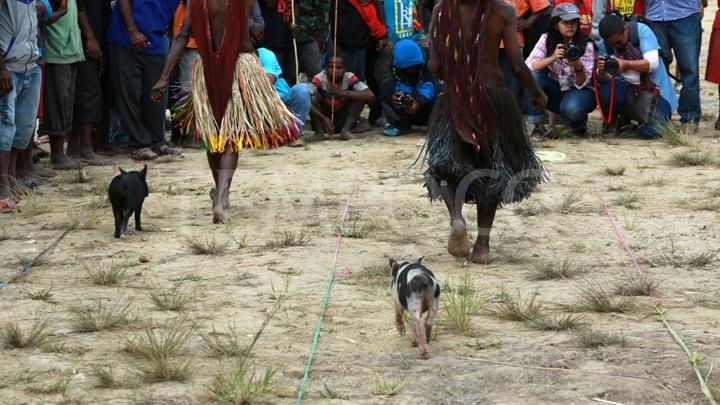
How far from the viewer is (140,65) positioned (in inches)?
412

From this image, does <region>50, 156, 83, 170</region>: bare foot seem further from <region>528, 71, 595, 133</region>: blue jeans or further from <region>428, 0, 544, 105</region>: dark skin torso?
<region>428, 0, 544, 105</region>: dark skin torso

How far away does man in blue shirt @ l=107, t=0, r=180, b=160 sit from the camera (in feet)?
33.6

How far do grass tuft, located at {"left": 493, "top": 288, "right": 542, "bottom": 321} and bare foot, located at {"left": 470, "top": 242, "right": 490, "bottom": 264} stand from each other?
956 millimetres

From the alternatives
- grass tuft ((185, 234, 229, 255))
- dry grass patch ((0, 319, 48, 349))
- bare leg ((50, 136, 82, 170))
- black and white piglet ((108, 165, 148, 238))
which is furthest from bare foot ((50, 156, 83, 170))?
dry grass patch ((0, 319, 48, 349))

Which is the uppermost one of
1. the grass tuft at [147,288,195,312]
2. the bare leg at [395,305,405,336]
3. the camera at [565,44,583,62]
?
the camera at [565,44,583,62]

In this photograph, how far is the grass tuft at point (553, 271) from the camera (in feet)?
20.8

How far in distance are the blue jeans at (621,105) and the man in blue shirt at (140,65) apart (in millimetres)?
3921

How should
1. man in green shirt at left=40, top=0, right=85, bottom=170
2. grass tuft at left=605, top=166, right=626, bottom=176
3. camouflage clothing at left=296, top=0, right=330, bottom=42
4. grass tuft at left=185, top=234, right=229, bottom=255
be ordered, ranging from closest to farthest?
1. grass tuft at left=185, top=234, right=229, bottom=255
2. grass tuft at left=605, top=166, right=626, bottom=176
3. man in green shirt at left=40, top=0, right=85, bottom=170
4. camouflage clothing at left=296, top=0, right=330, bottom=42

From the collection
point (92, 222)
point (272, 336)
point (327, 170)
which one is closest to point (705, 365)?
point (272, 336)

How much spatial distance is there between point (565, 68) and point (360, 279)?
5336 mm

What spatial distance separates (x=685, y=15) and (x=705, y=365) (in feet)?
23.2

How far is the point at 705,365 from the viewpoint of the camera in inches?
188

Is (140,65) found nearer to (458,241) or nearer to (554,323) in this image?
(458,241)

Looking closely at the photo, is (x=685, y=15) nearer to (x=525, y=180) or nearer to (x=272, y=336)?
(x=525, y=180)
